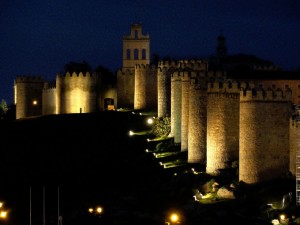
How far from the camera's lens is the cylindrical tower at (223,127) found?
152 feet

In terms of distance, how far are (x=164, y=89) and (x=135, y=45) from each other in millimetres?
20794

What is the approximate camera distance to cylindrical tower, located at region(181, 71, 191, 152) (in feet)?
171

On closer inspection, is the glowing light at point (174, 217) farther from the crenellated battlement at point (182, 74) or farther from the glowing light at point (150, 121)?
the glowing light at point (150, 121)

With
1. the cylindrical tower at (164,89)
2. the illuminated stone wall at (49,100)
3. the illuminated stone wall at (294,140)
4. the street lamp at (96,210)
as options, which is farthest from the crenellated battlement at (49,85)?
the illuminated stone wall at (294,140)

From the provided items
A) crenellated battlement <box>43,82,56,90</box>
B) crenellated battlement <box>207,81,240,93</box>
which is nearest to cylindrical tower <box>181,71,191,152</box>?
crenellated battlement <box>207,81,240,93</box>

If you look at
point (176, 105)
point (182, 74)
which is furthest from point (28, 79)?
point (182, 74)

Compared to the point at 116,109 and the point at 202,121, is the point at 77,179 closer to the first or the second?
the point at 202,121

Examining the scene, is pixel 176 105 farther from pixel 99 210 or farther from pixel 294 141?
pixel 294 141

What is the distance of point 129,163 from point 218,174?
7840 mm

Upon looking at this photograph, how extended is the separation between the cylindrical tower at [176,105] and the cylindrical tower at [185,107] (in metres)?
1.56

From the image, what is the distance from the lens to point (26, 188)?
49.0 metres

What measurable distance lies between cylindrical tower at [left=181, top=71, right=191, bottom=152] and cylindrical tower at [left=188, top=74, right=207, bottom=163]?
1.73 m

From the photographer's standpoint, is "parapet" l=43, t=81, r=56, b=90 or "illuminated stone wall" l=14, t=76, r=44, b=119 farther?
"illuminated stone wall" l=14, t=76, r=44, b=119

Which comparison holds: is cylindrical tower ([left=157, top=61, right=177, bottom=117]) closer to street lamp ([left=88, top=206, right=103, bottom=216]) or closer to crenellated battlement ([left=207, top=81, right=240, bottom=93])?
crenellated battlement ([left=207, top=81, right=240, bottom=93])
